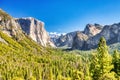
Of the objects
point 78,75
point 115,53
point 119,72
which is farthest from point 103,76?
point 115,53

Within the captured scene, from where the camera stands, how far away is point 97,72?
5778 cm

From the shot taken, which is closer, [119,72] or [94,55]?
[94,55]

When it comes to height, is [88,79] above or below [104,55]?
below

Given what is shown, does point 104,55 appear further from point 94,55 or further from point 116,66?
point 116,66

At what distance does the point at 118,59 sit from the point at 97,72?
1526 cm

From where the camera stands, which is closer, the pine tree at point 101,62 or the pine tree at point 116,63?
the pine tree at point 101,62

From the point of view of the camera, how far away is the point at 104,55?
57.4 metres

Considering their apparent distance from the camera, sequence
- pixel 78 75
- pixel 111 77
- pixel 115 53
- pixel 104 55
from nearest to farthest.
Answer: pixel 111 77 → pixel 104 55 → pixel 78 75 → pixel 115 53

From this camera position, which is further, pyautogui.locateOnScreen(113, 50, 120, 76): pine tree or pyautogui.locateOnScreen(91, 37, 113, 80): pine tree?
pyautogui.locateOnScreen(113, 50, 120, 76): pine tree

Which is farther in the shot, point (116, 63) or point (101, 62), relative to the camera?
point (116, 63)

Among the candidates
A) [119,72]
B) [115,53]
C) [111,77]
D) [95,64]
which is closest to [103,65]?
[95,64]

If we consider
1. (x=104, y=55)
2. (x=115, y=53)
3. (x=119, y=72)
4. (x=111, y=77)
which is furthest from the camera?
(x=115, y=53)

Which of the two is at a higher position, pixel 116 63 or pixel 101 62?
pixel 116 63

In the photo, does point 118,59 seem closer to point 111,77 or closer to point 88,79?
point 88,79
